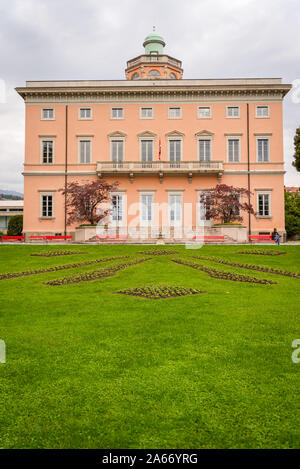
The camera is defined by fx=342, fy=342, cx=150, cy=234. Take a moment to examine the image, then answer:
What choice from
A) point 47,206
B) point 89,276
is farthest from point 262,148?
point 89,276

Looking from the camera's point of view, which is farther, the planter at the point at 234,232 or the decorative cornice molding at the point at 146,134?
the decorative cornice molding at the point at 146,134

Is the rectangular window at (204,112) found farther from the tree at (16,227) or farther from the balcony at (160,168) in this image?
the tree at (16,227)

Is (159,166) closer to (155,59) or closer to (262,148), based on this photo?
(262,148)

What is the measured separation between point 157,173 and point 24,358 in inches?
1185

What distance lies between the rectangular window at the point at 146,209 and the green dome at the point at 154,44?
77.1 ft

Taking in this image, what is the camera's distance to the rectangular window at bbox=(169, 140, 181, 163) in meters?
34.4

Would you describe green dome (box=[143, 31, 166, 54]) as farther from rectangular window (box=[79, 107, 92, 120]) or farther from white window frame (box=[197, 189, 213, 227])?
white window frame (box=[197, 189, 213, 227])

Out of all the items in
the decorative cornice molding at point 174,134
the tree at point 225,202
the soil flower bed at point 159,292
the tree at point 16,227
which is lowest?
the soil flower bed at point 159,292

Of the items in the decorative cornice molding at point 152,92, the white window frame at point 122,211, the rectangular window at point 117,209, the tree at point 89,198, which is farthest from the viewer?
the rectangular window at point 117,209

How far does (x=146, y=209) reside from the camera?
112 ft

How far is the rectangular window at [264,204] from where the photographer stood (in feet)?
A: 110

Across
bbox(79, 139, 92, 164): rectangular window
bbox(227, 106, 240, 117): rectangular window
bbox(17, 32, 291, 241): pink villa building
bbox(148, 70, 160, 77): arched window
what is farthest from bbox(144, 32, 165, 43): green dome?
bbox(79, 139, 92, 164): rectangular window

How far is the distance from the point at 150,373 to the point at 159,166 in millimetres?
30281

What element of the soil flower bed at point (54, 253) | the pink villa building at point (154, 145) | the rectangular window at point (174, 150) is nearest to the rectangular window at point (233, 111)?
the pink villa building at point (154, 145)
